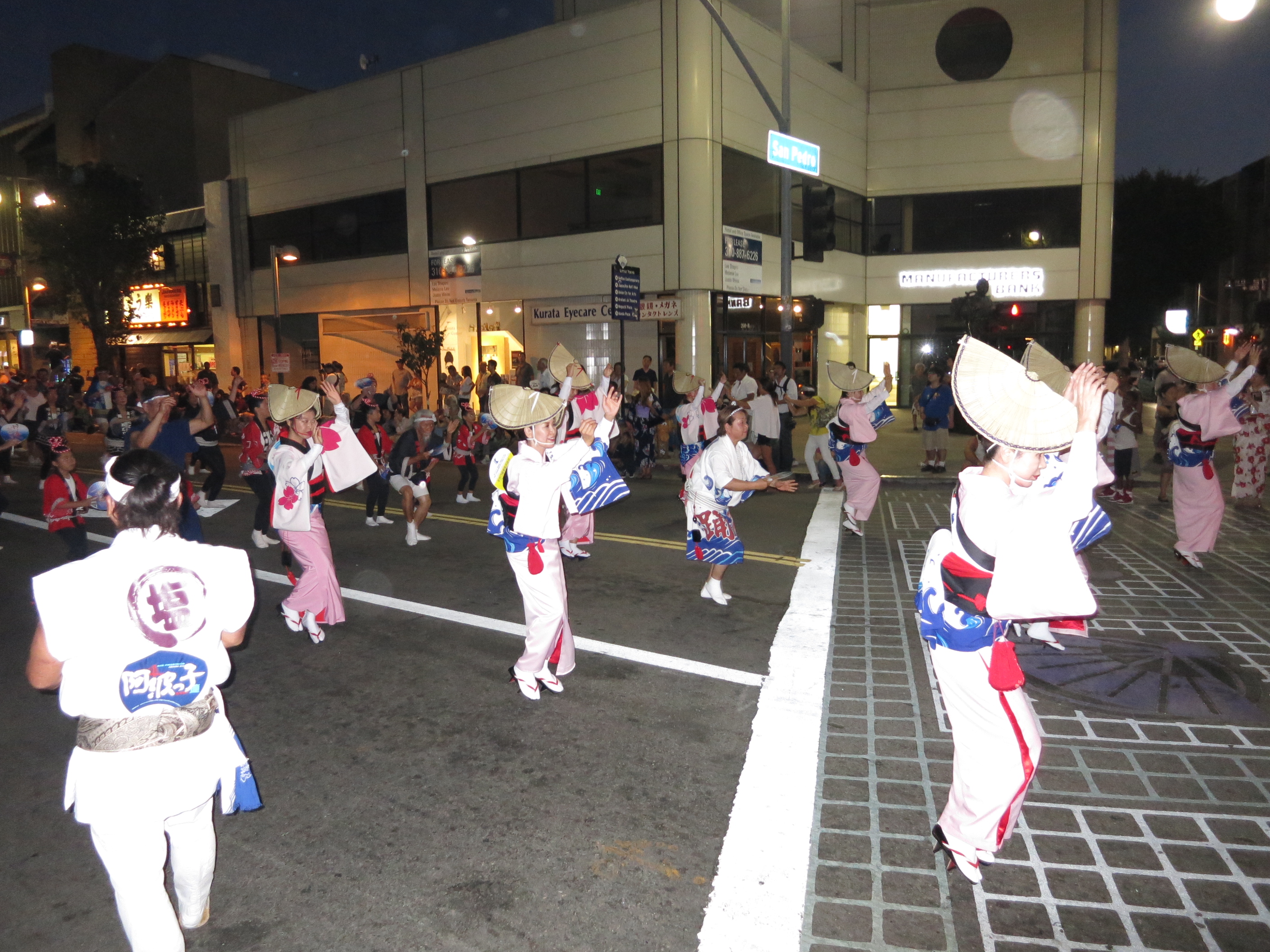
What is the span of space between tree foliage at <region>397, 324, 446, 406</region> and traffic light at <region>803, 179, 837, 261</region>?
1352 centimetres

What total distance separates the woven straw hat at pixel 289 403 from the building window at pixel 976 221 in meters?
23.1

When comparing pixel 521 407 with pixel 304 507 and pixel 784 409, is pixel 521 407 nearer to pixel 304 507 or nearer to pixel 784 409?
pixel 304 507

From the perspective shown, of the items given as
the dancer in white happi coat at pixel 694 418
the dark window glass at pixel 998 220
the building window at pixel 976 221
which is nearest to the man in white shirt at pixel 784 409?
the dancer in white happi coat at pixel 694 418

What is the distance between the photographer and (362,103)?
25547 millimetres

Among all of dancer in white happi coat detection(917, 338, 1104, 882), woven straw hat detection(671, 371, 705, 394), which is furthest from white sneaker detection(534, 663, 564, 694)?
woven straw hat detection(671, 371, 705, 394)

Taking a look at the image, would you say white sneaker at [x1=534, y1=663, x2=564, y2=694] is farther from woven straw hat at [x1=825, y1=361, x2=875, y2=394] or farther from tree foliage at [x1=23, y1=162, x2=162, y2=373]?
tree foliage at [x1=23, y1=162, x2=162, y2=373]

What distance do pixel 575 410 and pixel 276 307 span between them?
1770 cm

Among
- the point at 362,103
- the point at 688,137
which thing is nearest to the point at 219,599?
the point at 688,137

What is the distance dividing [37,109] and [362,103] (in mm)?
28093

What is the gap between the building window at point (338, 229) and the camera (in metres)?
25.6

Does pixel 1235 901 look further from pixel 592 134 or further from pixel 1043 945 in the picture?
pixel 592 134

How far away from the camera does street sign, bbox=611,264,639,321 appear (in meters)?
15.2

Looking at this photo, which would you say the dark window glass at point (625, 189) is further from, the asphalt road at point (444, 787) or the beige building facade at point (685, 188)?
the asphalt road at point (444, 787)

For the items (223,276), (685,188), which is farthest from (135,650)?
(223,276)
